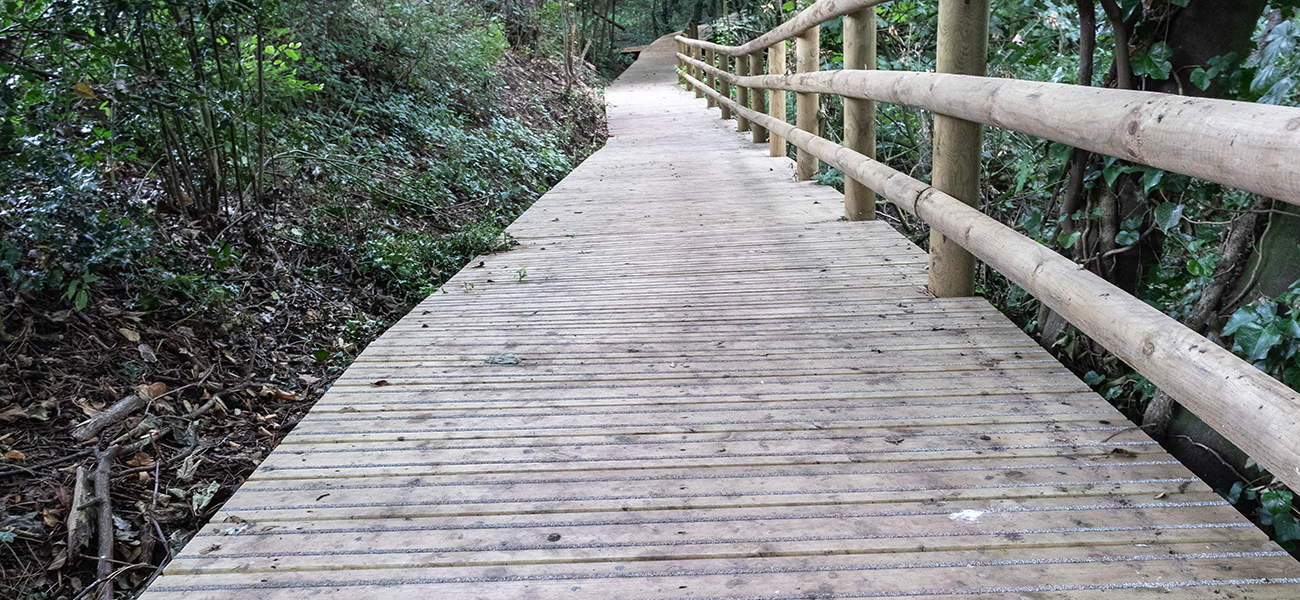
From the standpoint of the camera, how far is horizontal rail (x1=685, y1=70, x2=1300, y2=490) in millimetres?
1249

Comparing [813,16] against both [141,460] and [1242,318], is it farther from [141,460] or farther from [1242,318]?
[141,460]

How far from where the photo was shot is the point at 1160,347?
1553 millimetres

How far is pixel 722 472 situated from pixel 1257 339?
1.15 metres

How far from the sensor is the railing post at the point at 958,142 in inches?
114

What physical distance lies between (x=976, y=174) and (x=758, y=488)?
167 cm

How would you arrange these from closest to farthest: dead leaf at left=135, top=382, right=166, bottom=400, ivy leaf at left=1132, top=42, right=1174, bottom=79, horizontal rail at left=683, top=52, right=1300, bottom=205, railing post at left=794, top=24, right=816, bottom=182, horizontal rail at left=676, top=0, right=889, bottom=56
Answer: horizontal rail at left=683, top=52, right=1300, bottom=205, ivy leaf at left=1132, top=42, right=1174, bottom=79, dead leaf at left=135, top=382, right=166, bottom=400, horizontal rail at left=676, top=0, right=889, bottom=56, railing post at left=794, top=24, right=816, bottom=182

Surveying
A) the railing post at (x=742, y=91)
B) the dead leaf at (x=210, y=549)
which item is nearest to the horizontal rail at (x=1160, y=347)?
the dead leaf at (x=210, y=549)

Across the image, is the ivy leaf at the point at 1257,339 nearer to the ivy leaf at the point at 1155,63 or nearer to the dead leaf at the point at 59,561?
the ivy leaf at the point at 1155,63

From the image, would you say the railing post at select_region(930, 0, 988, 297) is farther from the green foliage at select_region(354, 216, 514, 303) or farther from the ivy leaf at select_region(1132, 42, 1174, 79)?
the green foliage at select_region(354, 216, 514, 303)

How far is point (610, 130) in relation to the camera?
11523 millimetres

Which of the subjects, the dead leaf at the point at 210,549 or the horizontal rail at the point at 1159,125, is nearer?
the horizontal rail at the point at 1159,125

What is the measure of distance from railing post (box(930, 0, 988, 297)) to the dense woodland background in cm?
15

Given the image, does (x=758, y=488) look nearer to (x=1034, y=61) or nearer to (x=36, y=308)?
(x=1034, y=61)

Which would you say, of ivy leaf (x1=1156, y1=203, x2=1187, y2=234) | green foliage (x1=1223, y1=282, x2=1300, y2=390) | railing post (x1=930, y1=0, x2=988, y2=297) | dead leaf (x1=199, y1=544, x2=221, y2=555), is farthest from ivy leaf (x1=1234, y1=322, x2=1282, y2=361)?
dead leaf (x1=199, y1=544, x2=221, y2=555)
